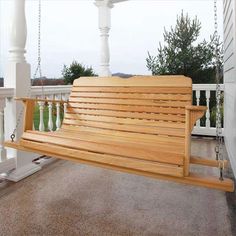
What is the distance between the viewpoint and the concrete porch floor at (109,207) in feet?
6.32

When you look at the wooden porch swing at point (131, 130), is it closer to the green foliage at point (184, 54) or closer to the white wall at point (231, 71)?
the white wall at point (231, 71)

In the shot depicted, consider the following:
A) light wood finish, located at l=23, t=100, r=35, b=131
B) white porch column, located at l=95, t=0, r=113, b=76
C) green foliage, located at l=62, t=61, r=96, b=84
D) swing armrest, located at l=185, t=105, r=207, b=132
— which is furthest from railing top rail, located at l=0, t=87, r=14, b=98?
green foliage, located at l=62, t=61, r=96, b=84

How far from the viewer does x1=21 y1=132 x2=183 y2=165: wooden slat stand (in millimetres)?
1589

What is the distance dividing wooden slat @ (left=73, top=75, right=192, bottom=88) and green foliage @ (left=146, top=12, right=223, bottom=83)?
5.76 metres

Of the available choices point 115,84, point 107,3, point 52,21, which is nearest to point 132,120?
point 115,84

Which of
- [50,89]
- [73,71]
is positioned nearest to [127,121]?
[50,89]

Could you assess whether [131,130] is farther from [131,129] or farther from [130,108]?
[130,108]

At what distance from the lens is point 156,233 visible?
1.87 m

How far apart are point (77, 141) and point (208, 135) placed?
3.59 meters

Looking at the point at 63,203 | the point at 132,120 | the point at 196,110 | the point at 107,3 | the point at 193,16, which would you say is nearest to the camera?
the point at 196,110

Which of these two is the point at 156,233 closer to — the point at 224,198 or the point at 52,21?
the point at 224,198

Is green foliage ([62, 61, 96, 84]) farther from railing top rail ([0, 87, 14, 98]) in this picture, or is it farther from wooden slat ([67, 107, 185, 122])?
wooden slat ([67, 107, 185, 122])

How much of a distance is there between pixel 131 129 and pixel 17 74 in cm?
131

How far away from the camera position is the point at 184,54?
8.26 meters
